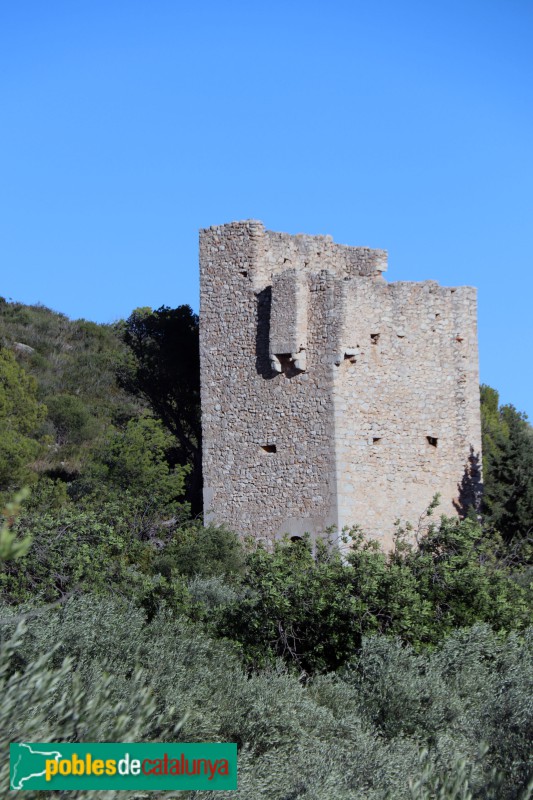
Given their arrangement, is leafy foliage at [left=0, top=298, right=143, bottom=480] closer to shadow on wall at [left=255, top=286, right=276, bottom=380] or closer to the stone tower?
the stone tower

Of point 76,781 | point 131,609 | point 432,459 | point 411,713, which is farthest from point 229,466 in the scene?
point 76,781

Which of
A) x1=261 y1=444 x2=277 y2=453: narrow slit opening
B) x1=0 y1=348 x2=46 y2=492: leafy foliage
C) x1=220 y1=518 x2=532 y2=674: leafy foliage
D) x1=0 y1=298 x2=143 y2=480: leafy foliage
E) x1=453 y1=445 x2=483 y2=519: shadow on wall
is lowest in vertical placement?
x1=220 y1=518 x2=532 y2=674: leafy foliage

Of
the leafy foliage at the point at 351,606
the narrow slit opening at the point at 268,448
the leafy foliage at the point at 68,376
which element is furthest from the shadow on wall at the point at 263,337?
the leafy foliage at the point at 68,376

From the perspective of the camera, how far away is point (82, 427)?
31.9 m

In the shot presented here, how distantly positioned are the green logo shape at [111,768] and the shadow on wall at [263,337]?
1028cm

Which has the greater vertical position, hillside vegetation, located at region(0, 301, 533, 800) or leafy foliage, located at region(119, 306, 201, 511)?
leafy foliage, located at region(119, 306, 201, 511)

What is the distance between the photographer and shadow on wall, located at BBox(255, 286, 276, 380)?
685 inches

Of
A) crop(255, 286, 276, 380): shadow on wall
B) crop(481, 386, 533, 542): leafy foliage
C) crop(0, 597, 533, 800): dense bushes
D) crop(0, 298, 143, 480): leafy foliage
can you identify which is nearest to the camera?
crop(0, 597, 533, 800): dense bushes

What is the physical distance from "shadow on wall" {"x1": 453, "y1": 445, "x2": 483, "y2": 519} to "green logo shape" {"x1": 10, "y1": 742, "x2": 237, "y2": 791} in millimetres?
11339

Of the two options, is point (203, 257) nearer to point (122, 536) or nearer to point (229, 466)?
point (229, 466)

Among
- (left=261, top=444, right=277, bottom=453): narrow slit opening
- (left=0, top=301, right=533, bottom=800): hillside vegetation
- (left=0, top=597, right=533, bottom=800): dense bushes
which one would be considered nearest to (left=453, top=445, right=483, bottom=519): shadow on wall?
(left=0, top=301, right=533, bottom=800): hillside vegetation

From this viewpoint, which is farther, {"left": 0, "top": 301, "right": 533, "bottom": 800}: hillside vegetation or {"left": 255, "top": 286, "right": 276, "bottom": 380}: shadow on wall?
{"left": 255, "top": 286, "right": 276, "bottom": 380}: shadow on wall

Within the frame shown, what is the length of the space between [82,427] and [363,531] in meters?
16.6

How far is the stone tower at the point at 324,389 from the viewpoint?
1692 centimetres
